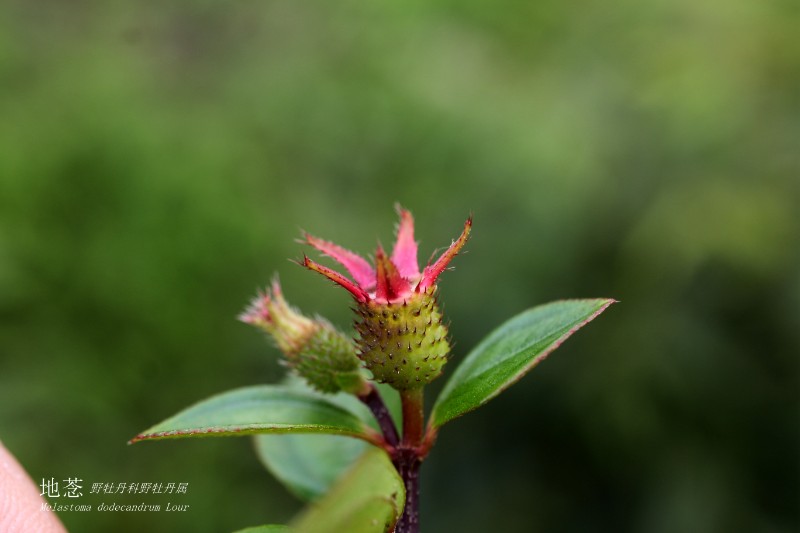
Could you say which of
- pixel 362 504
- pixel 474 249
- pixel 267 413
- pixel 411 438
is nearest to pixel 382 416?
pixel 411 438

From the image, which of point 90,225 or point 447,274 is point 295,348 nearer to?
point 447,274

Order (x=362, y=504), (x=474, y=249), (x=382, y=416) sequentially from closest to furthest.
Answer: (x=362, y=504) → (x=382, y=416) → (x=474, y=249)

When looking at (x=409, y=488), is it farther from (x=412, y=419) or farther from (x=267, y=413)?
(x=267, y=413)

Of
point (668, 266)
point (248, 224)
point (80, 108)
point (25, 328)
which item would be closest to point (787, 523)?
point (668, 266)

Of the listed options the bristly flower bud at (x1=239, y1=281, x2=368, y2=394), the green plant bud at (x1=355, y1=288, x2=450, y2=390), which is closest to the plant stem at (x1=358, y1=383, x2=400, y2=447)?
the bristly flower bud at (x1=239, y1=281, x2=368, y2=394)

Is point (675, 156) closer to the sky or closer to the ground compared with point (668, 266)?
closer to the sky
